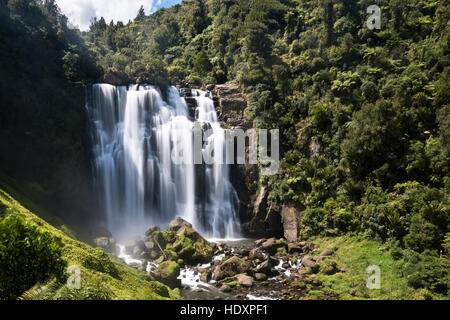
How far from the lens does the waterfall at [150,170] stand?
1030 inches

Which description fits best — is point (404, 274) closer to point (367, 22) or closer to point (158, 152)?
point (158, 152)

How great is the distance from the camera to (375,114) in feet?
65.3

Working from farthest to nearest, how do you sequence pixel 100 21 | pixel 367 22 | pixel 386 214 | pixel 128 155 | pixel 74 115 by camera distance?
1. pixel 100 21
2. pixel 367 22
3. pixel 128 155
4. pixel 74 115
5. pixel 386 214

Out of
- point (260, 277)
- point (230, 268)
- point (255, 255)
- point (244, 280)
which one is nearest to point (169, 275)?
point (230, 268)

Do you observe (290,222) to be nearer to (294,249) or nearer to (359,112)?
(294,249)

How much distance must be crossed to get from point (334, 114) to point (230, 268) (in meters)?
15.8

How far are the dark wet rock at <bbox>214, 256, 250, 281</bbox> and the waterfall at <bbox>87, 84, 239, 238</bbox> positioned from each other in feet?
29.1

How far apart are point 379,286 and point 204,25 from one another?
2109 inches

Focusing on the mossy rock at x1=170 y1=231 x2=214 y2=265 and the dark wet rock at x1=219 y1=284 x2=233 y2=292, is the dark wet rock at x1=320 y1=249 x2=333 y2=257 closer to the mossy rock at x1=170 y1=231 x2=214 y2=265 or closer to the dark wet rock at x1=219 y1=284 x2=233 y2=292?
the dark wet rock at x1=219 y1=284 x2=233 y2=292

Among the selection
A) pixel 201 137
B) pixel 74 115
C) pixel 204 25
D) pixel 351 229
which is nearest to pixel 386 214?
pixel 351 229

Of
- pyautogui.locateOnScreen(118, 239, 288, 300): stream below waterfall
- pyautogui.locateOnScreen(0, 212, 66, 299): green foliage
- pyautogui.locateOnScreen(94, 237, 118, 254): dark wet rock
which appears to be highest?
pyautogui.locateOnScreen(0, 212, 66, 299): green foliage

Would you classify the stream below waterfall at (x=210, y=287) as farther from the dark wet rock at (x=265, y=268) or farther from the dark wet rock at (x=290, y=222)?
the dark wet rock at (x=290, y=222)

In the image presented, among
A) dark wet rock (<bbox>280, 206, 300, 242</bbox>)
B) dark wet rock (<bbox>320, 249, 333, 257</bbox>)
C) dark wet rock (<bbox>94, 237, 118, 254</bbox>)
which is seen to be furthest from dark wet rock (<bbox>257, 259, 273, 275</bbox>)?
dark wet rock (<bbox>94, 237, 118, 254</bbox>)

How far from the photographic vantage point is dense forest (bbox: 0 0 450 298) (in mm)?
17047
